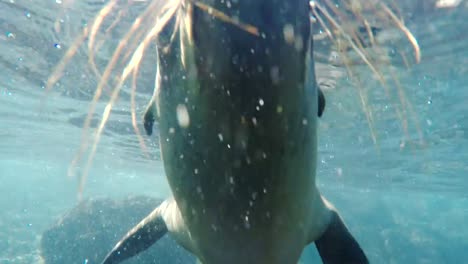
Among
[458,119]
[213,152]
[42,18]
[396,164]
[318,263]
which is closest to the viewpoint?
[213,152]

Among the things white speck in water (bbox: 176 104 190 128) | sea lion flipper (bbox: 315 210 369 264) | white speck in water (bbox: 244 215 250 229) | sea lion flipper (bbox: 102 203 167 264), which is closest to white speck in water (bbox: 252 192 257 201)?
white speck in water (bbox: 244 215 250 229)

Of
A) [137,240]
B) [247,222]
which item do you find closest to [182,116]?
[247,222]

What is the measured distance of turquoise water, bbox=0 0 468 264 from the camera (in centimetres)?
1105

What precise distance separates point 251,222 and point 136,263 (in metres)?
12.1

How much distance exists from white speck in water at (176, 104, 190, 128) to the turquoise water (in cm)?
61

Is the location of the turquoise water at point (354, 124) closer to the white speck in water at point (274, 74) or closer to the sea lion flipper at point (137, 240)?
the white speck in water at point (274, 74)

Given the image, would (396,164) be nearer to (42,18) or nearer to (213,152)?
(42,18)

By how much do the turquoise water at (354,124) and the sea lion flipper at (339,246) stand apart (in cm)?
101

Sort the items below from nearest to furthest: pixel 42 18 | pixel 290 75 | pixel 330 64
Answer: pixel 290 75
pixel 42 18
pixel 330 64

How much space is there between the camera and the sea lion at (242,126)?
1360 mm

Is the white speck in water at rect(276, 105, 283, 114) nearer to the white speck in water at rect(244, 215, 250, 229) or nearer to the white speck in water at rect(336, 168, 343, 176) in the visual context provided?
the white speck in water at rect(244, 215, 250, 229)

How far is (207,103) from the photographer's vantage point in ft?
5.14

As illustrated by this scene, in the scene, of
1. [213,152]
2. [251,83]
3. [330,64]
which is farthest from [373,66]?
[330,64]

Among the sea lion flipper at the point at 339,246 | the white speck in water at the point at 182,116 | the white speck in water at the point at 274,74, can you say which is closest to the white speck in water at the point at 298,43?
the white speck in water at the point at 274,74
